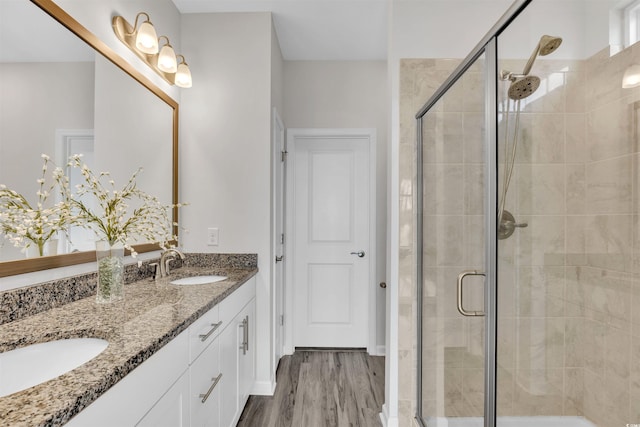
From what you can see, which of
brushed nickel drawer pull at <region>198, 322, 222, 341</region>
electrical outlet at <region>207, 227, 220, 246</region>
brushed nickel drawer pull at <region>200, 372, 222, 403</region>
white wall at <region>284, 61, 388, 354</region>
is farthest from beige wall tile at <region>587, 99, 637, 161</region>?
white wall at <region>284, 61, 388, 354</region>

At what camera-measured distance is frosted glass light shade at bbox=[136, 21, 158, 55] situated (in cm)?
184

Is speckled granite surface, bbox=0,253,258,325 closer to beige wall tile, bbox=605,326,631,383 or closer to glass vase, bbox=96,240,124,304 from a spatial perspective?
glass vase, bbox=96,240,124,304

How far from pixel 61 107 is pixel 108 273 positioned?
669 millimetres

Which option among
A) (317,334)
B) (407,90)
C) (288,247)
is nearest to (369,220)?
(288,247)

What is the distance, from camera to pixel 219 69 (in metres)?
2.42

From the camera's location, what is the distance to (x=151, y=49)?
190 cm

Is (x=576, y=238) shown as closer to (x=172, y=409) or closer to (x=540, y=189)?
(x=540, y=189)

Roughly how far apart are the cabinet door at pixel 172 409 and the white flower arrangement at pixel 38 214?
2.22ft

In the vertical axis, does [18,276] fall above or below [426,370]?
above

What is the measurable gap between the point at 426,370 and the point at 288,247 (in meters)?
1.63

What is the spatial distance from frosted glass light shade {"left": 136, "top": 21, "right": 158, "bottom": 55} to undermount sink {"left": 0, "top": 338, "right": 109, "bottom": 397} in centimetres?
152

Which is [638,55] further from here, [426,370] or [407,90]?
[426,370]

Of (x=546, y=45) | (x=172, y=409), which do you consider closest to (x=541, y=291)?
(x=546, y=45)

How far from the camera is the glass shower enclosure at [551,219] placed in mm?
848
